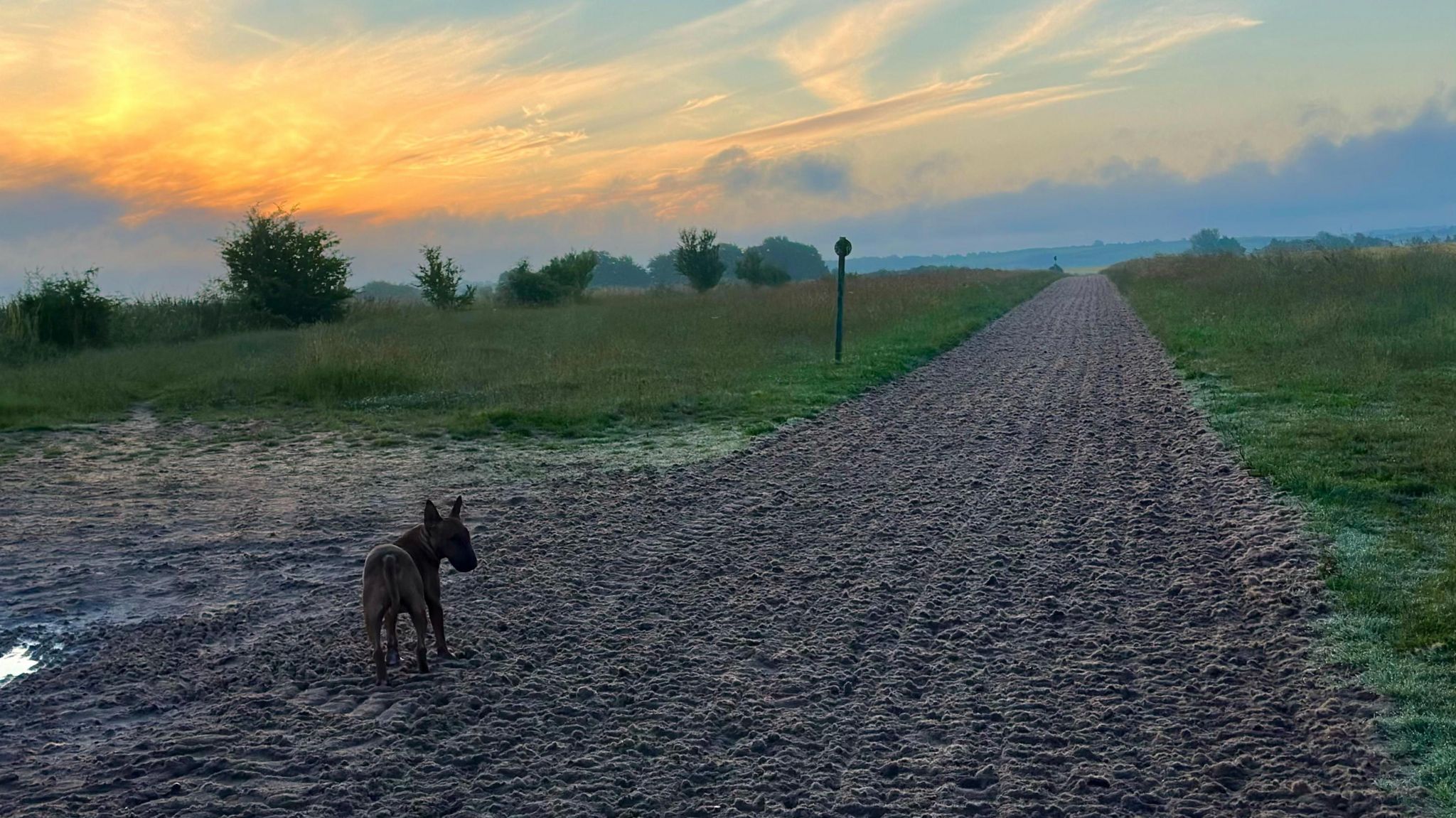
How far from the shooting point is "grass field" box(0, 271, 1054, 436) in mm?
13984

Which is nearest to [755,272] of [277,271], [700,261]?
[700,261]

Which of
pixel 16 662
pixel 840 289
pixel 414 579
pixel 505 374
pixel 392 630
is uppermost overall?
pixel 840 289

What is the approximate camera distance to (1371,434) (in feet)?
33.8

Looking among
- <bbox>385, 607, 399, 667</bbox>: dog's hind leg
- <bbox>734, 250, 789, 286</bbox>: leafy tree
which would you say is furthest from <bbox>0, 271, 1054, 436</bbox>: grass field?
<bbox>734, 250, 789, 286</bbox>: leafy tree

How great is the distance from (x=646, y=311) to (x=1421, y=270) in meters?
20.7

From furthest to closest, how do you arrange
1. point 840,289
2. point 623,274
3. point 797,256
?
point 797,256
point 623,274
point 840,289

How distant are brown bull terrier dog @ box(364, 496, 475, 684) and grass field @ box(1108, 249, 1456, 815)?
13.3ft

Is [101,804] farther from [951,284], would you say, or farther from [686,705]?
[951,284]

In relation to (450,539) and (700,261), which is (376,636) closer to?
Answer: (450,539)

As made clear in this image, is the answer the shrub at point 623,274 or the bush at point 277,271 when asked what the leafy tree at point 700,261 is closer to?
the bush at point 277,271

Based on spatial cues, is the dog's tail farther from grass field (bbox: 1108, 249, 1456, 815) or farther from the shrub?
the shrub

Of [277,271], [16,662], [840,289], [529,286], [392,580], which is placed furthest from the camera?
[529,286]

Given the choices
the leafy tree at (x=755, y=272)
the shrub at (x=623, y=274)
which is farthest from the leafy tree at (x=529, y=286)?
the shrub at (x=623, y=274)

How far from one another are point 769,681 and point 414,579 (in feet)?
5.52
